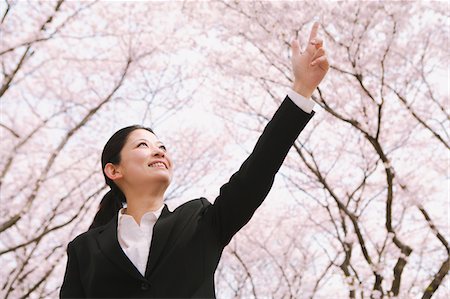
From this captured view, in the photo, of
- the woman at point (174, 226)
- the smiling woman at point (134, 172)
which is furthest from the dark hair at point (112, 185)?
the woman at point (174, 226)

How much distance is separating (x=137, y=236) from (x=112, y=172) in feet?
1.22

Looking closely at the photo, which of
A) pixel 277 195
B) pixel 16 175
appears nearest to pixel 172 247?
pixel 16 175

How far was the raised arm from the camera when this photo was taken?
1844 millimetres

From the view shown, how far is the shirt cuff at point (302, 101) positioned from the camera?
1.86m

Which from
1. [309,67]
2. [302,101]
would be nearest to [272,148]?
[302,101]

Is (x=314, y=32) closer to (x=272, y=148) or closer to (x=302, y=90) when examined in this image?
(x=302, y=90)

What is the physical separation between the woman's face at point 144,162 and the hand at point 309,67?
673 mm

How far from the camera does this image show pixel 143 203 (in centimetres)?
222

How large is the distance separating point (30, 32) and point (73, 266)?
7.07 meters

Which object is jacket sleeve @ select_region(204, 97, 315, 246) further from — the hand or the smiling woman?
the smiling woman

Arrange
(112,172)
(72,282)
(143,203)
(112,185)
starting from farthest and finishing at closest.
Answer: (112,185) < (112,172) < (143,203) < (72,282)

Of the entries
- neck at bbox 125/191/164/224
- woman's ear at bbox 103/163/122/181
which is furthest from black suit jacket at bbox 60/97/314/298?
woman's ear at bbox 103/163/122/181

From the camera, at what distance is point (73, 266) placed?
6.98ft

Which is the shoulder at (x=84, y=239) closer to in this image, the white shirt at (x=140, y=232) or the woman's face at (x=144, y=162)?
the white shirt at (x=140, y=232)
